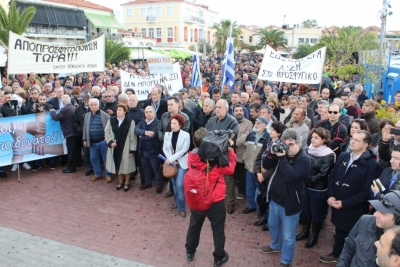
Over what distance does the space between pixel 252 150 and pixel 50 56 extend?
617 centimetres

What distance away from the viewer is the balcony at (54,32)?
→ 30.2m

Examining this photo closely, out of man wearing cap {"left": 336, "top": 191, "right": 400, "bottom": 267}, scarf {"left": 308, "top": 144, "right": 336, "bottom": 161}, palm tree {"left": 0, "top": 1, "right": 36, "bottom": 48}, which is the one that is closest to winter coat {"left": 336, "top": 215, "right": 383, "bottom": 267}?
man wearing cap {"left": 336, "top": 191, "right": 400, "bottom": 267}

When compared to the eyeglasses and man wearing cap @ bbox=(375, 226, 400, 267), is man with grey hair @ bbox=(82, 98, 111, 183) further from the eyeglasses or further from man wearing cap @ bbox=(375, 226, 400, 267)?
man wearing cap @ bbox=(375, 226, 400, 267)

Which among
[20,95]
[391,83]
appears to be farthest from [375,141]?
[391,83]

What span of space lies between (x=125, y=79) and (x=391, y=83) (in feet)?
32.1

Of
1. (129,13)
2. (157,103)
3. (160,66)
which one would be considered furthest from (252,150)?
(129,13)

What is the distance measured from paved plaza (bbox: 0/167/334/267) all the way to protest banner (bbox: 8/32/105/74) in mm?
3181

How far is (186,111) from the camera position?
724 centimetres

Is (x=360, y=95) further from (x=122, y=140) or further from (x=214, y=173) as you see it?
(x=214, y=173)

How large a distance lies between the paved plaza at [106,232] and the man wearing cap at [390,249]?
2455mm

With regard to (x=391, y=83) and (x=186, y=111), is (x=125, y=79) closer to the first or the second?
(x=186, y=111)

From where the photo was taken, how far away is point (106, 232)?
5.46 m

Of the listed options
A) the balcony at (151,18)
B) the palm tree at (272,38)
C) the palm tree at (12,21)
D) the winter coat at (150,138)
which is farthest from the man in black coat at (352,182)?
the balcony at (151,18)

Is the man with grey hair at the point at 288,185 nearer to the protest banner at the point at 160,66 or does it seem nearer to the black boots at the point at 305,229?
the black boots at the point at 305,229
